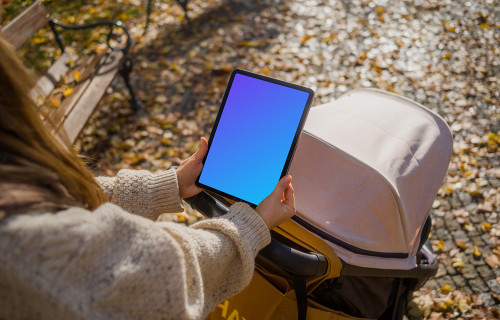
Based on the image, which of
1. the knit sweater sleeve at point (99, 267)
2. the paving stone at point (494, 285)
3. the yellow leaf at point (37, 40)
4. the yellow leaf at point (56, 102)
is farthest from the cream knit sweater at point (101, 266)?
the yellow leaf at point (37, 40)

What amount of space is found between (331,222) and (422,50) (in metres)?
3.59

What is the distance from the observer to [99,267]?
0.91 metres

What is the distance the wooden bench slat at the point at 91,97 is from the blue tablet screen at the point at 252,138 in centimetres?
151

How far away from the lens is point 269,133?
1624mm

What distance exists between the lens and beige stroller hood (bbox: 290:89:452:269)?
1572mm

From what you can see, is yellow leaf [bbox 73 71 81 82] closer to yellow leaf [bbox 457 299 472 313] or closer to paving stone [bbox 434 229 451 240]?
paving stone [bbox 434 229 451 240]

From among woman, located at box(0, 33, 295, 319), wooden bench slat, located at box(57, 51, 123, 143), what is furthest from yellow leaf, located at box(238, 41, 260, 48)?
woman, located at box(0, 33, 295, 319)

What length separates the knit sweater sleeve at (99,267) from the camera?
836 millimetres

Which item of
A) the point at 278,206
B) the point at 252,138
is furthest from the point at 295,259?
the point at 252,138

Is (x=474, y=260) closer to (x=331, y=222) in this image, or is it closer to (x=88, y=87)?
(x=331, y=222)

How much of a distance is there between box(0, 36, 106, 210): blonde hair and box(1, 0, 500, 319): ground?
6.75 feet

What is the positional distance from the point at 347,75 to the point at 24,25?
121 inches

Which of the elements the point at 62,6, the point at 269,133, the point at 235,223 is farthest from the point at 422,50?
the point at 62,6

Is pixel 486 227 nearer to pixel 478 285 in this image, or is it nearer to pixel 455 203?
pixel 455 203
